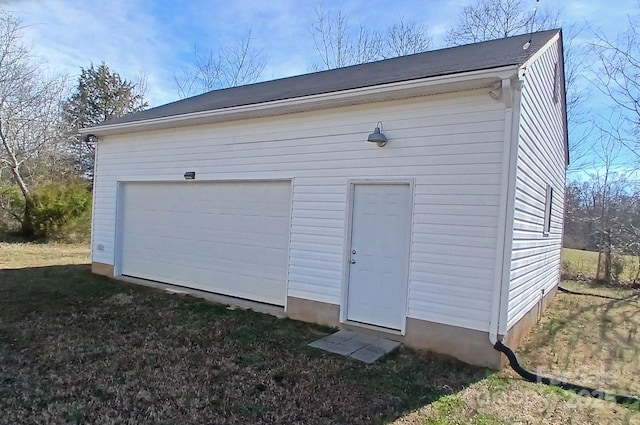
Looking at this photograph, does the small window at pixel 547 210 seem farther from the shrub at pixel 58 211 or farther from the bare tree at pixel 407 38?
the shrub at pixel 58 211

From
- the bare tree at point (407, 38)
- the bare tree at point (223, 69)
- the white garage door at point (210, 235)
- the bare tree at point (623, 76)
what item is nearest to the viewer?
the white garage door at point (210, 235)

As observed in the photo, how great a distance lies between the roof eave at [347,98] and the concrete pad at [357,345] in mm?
2985

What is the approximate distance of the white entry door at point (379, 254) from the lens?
16.9 feet

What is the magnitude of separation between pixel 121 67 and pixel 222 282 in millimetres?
23615

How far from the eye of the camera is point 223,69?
20766 millimetres

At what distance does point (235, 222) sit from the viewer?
6980 mm

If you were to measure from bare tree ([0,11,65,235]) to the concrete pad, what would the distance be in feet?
47.0

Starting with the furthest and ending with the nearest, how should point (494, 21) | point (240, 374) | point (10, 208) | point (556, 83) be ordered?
point (494, 21) → point (10, 208) → point (556, 83) → point (240, 374)

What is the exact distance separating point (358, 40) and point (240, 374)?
16263mm

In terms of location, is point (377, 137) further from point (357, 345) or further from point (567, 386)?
point (567, 386)

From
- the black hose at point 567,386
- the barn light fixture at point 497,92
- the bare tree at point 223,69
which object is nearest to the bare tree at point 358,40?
the bare tree at point 223,69

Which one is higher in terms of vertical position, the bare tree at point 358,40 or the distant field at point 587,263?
the bare tree at point 358,40

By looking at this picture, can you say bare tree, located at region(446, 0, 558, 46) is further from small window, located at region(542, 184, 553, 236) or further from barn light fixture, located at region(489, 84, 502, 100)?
barn light fixture, located at region(489, 84, 502, 100)

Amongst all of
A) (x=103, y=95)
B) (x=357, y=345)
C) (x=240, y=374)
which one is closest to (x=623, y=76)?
(x=357, y=345)
